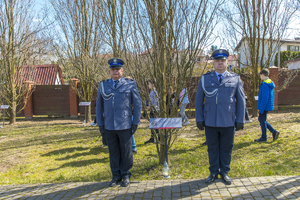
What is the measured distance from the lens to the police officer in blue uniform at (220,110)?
3730 millimetres

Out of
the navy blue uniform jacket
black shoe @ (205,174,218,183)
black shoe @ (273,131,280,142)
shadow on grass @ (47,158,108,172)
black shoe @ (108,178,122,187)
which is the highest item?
the navy blue uniform jacket

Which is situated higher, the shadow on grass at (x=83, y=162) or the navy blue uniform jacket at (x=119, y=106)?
the navy blue uniform jacket at (x=119, y=106)

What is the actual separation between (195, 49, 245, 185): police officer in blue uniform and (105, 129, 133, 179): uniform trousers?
1.18 m

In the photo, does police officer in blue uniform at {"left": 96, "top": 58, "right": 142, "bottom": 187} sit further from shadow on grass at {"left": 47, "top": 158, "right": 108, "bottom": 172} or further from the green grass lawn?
shadow on grass at {"left": 47, "top": 158, "right": 108, "bottom": 172}

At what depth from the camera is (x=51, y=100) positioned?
1532cm

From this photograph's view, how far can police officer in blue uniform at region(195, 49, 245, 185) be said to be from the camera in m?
3.73

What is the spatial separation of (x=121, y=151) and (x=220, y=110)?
170 cm

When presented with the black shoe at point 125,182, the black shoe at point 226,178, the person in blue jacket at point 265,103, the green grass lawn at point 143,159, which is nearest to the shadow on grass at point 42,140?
the green grass lawn at point 143,159

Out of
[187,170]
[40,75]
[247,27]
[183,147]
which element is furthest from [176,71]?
[40,75]

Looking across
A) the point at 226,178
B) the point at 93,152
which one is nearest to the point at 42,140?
the point at 93,152

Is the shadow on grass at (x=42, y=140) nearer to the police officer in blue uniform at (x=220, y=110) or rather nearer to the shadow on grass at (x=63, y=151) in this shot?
the shadow on grass at (x=63, y=151)

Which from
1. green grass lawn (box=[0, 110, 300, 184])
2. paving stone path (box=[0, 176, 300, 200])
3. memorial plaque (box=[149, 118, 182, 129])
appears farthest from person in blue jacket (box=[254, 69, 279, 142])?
memorial plaque (box=[149, 118, 182, 129])

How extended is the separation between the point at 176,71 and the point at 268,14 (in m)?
8.11

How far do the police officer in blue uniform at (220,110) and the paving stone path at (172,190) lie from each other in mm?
260
